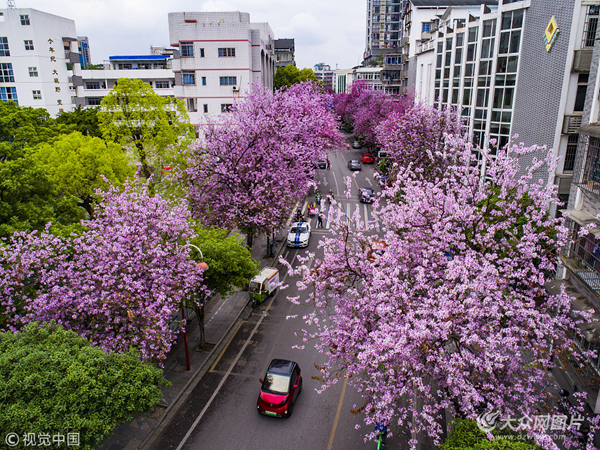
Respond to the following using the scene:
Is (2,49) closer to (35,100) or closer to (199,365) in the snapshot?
(35,100)

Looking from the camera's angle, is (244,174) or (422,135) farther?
(422,135)

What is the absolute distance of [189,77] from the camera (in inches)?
1940

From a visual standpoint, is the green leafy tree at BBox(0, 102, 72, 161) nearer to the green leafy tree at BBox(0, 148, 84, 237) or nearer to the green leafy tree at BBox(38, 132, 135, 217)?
the green leafy tree at BBox(38, 132, 135, 217)

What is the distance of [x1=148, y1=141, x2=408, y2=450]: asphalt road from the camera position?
50.1 ft

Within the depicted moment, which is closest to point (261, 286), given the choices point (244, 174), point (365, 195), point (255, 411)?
point (244, 174)

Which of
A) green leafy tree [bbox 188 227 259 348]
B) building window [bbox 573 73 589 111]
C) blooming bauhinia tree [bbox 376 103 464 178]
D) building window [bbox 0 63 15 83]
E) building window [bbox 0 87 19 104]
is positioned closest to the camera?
green leafy tree [bbox 188 227 259 348]

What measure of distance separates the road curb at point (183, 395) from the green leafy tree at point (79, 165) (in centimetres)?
1169

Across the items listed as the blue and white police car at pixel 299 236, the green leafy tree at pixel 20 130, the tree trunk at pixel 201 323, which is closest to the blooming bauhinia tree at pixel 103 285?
the tree trunk at pixel 201 323

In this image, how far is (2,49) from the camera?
54438 mm

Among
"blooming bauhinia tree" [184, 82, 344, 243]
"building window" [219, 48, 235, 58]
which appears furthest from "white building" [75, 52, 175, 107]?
"blooming bauhinia tree" [184, 82, 344, 243]

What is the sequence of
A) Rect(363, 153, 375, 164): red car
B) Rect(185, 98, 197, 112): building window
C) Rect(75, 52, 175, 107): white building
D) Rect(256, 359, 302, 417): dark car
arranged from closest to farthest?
Rect(256, 359, 302, 417): dark car < Rect(185, 98, 197, 112): building window < Rect(75, 52, 175, 107): white building < Rect(363, 153, 375, 164): red car

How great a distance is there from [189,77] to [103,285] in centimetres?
4219

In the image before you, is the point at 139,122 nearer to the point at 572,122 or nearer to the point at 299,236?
the point at 299,236

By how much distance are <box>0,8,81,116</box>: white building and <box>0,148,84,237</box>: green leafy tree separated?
4421cm
